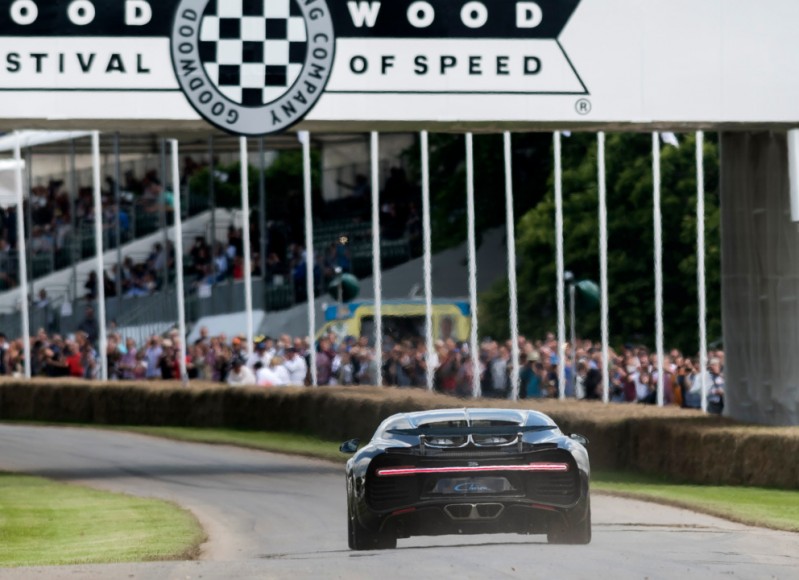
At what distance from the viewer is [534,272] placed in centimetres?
4353

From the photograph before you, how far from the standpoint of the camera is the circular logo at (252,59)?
68.9 feet

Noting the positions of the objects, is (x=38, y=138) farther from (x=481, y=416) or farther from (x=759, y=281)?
(x=481, y=416)

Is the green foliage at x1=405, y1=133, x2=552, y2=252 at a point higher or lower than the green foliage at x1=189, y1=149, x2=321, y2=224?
lower

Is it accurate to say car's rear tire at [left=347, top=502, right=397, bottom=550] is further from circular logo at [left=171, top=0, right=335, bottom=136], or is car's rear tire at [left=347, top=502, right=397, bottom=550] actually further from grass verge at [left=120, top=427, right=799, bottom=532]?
circular logo at [left=171, top=0, right=335, bottom=136]

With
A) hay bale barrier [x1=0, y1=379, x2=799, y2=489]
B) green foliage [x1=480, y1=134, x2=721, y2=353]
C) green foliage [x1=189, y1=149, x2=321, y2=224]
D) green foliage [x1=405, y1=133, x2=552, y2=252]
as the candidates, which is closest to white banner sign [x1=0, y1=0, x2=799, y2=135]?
hay bale barrier [x1=0, y1=379, x2=799, y2=489]

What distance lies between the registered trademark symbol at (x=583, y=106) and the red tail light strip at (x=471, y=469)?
33.6ft

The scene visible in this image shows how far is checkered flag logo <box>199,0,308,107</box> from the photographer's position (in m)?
21.0

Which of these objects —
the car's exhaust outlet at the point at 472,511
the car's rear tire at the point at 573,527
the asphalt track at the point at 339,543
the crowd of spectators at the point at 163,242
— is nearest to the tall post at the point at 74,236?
the crowd of spectators at the point at 163,242

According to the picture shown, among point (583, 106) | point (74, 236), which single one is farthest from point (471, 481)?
point (74, 236)

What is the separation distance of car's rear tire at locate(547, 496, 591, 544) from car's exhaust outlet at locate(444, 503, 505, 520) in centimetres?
56

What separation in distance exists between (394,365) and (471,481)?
69.7 ft

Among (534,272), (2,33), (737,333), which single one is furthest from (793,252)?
(534,272)

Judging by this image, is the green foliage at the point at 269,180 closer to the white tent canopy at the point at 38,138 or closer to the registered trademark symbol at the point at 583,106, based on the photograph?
the white tent canopy at the point at 38,138

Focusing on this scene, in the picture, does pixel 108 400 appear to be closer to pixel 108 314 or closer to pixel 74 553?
pixel 108 314
